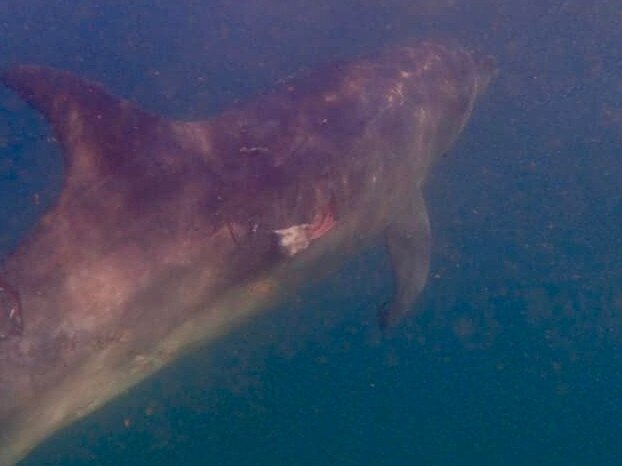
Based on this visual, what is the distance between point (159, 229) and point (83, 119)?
147cm

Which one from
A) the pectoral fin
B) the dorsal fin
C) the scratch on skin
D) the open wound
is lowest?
the pectoral fin

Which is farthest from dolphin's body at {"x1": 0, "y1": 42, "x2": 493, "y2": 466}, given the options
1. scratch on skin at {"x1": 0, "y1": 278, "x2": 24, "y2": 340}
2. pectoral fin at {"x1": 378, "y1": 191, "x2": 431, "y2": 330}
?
pectoral fin at {"x1": 378, "y1": 191, "x2": 431, "y2": 330}

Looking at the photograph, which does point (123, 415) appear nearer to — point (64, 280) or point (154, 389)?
point (154, 389)

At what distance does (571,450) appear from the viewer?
17.2 metres

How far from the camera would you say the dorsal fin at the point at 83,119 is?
21.8 ft

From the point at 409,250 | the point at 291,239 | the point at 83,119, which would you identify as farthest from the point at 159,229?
the point at 409,250

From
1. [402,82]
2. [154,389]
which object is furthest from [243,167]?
[154,389]

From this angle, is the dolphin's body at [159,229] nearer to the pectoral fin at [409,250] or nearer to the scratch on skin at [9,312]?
the scratch on skin at [9,312]

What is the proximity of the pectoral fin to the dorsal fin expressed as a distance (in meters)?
6.09

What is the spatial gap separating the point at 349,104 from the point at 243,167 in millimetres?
2615

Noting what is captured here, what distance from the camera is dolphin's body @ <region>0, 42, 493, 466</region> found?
6.24 metres

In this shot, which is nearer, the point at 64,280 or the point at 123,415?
the point at 64,280

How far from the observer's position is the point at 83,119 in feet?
22.1

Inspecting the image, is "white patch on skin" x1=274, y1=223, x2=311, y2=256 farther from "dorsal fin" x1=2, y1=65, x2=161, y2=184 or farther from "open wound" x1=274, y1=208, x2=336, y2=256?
"dorsal fin" x1=2, y1=65, x2=161, y2=184
